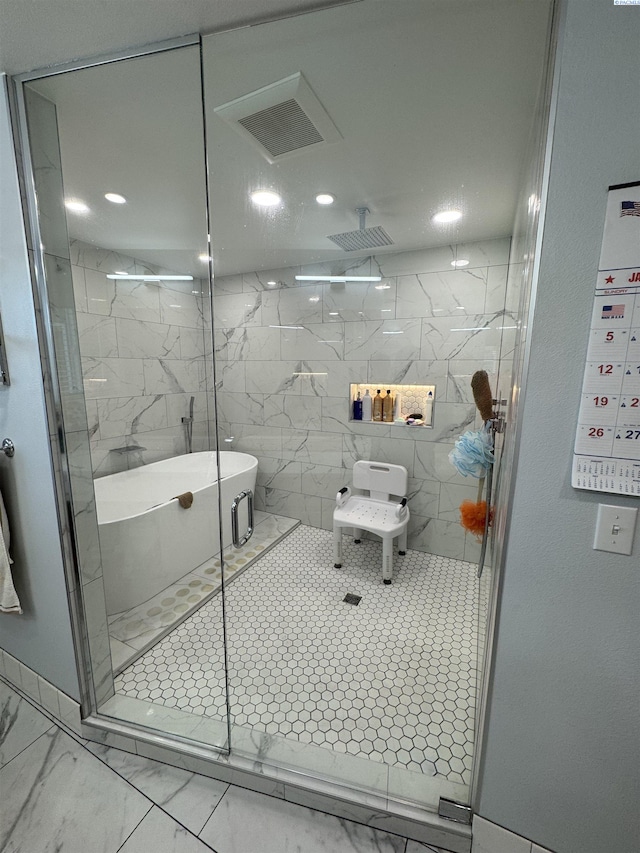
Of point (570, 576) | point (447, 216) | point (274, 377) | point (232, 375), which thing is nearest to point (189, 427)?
point (232, 375)

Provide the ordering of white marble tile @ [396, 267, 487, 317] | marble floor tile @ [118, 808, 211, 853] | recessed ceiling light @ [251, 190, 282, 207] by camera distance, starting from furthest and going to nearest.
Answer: white marble tile @ [396, 267, 487, 317] < recessed ceiling light @ [251, 190, 282, 207] < marble floor tile @ [118, 808, 211, 853]

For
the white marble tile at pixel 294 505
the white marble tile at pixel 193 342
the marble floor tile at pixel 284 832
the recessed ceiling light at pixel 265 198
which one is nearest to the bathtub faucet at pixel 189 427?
the white marble tile at pixel 193 342

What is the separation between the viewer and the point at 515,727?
98 centimetres

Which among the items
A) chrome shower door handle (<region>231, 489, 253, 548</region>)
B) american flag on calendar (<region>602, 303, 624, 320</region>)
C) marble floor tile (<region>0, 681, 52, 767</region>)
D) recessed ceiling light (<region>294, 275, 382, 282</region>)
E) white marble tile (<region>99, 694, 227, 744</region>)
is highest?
recessed ceiling light (<region>294, 275, 382, 282</region>)

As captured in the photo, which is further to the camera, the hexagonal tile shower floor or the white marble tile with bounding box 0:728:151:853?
the hexagonal tile shower floor

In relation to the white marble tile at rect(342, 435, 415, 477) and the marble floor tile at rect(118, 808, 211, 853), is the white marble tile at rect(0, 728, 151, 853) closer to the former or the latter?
the marble floor tile at rect(118, 808, 211, 853)

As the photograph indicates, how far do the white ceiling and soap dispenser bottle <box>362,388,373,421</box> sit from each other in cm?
113

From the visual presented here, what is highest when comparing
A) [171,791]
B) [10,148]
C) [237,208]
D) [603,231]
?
[237,208]

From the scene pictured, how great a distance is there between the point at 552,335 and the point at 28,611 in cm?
231

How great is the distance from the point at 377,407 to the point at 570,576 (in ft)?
6.66

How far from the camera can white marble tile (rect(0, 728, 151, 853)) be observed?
117 cm

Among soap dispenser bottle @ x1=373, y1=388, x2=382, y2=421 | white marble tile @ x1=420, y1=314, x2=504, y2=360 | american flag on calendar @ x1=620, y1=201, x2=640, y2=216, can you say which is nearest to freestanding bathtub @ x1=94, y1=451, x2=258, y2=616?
soap dispenser bottle @ x1=373, y1=388, x2=382, y2=421

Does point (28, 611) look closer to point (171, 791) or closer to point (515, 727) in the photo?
point (171, 791)

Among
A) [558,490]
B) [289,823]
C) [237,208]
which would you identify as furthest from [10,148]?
[289,823]
